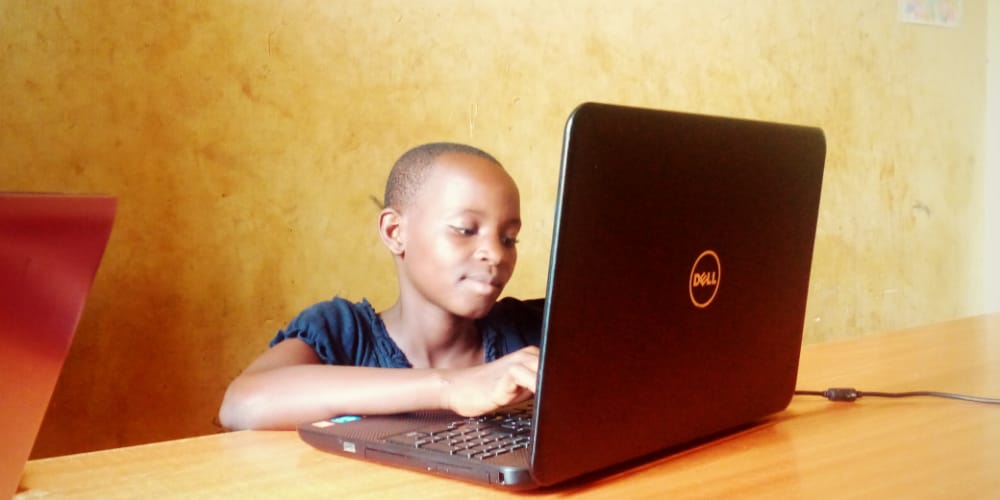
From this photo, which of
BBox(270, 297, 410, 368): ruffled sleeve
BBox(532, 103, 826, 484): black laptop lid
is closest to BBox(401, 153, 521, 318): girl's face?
BBox(270, 297, 410, 368): ruffled sleeve

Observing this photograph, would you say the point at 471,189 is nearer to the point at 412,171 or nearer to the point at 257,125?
the point at 412,171

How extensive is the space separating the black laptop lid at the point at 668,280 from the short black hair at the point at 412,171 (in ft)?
1.75

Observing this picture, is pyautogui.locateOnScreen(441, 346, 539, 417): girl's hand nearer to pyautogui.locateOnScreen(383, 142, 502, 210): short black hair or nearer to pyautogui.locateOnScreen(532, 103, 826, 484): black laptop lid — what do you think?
pyautogui.locateOnScreen(532, 103, 826, 484): black laptop lid

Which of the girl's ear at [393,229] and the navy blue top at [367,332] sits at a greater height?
the girl's ear at [393,229]

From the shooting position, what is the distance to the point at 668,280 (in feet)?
2.61

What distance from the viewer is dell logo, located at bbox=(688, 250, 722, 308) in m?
0.83

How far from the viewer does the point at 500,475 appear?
750mm

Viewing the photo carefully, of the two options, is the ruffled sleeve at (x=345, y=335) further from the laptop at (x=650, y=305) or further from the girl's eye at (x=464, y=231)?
the laptop at (x=650, y=305)

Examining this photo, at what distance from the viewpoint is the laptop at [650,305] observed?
0.71 meters

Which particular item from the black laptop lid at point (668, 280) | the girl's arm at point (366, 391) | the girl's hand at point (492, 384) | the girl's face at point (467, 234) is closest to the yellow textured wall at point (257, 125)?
the girl's face at point (467, 234)

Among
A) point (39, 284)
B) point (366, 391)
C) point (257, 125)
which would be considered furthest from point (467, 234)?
point (39, 284)

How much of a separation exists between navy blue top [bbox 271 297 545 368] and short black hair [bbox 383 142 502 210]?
171 mm

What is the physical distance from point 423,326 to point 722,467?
27.3 inches

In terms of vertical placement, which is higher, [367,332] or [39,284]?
[39,284]
